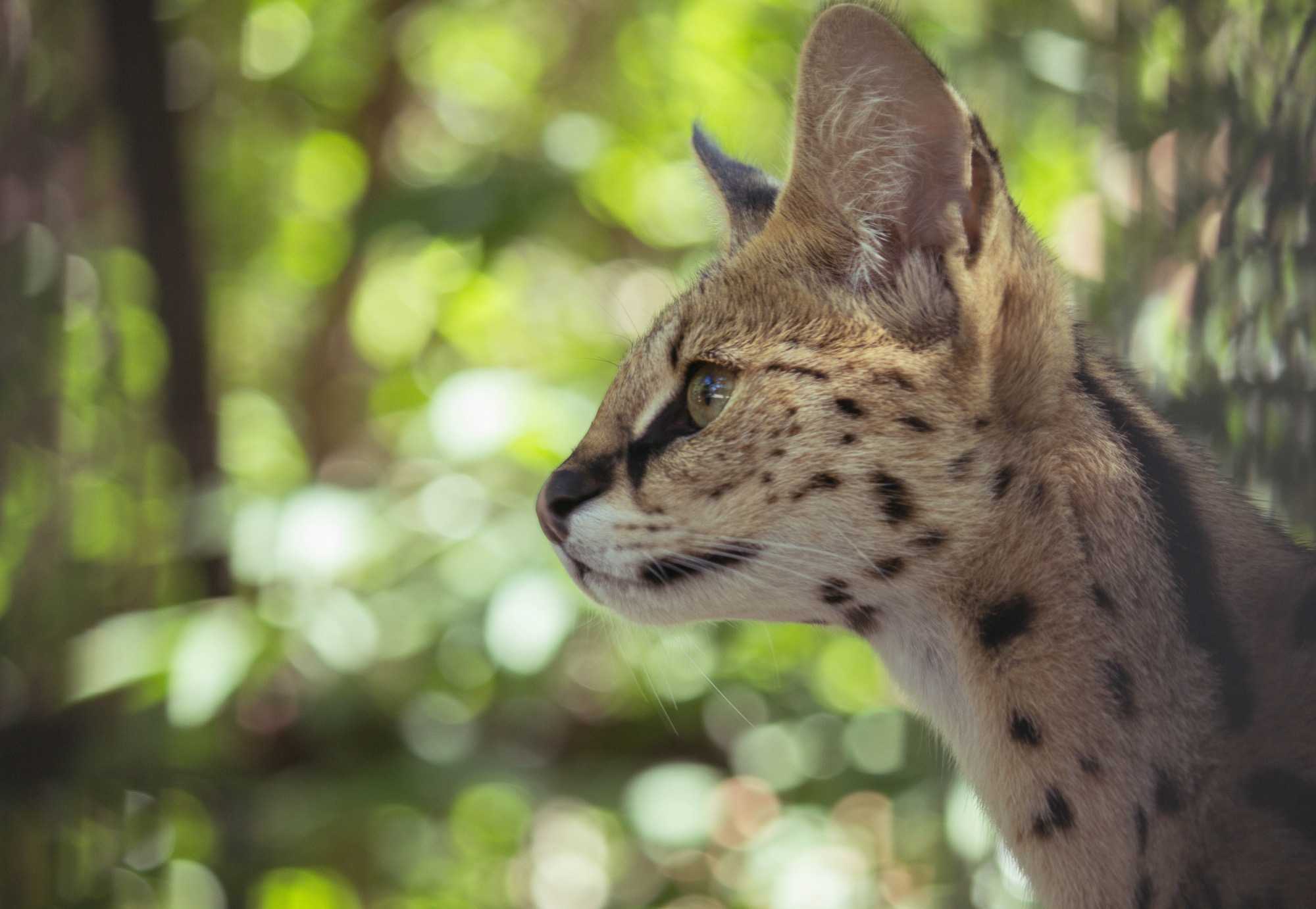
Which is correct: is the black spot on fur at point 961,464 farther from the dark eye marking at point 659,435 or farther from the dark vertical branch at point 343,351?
the dark vertical branch at point 343,351

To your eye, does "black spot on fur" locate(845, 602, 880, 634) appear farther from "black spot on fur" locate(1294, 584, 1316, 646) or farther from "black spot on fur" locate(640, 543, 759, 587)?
"black spot on fur" locate(1294, 584, 1316, 646)

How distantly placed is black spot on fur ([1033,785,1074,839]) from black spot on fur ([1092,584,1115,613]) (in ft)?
0.47

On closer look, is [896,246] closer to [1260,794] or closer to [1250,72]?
[1250,72]

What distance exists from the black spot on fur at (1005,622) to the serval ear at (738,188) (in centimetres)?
43

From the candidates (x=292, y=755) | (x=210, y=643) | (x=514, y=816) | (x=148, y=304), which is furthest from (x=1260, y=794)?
(x=148, y=304)

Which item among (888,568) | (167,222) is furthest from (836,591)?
(167,222)

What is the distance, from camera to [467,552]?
2180mm

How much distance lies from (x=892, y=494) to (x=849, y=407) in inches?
3.0

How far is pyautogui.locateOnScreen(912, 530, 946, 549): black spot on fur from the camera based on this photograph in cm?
99

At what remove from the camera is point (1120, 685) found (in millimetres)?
958

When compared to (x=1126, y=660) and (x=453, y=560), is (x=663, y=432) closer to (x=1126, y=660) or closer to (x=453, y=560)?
(x=1126, y=660)

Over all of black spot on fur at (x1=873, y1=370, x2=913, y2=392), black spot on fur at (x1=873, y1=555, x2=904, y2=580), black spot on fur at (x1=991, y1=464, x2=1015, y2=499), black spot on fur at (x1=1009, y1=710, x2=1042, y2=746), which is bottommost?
black spot on fur at (x1=1009, y1=710, x2=1042, y2=746)

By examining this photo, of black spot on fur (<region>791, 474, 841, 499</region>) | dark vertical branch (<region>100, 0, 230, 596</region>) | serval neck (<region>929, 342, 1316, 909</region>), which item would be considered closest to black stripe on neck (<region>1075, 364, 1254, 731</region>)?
serval neck (<region>929, 342, 1316, 909</region>)

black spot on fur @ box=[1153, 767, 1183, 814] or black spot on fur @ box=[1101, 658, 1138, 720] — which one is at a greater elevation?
black spot on fur @ box=[1101, 658, 1138, 720]
